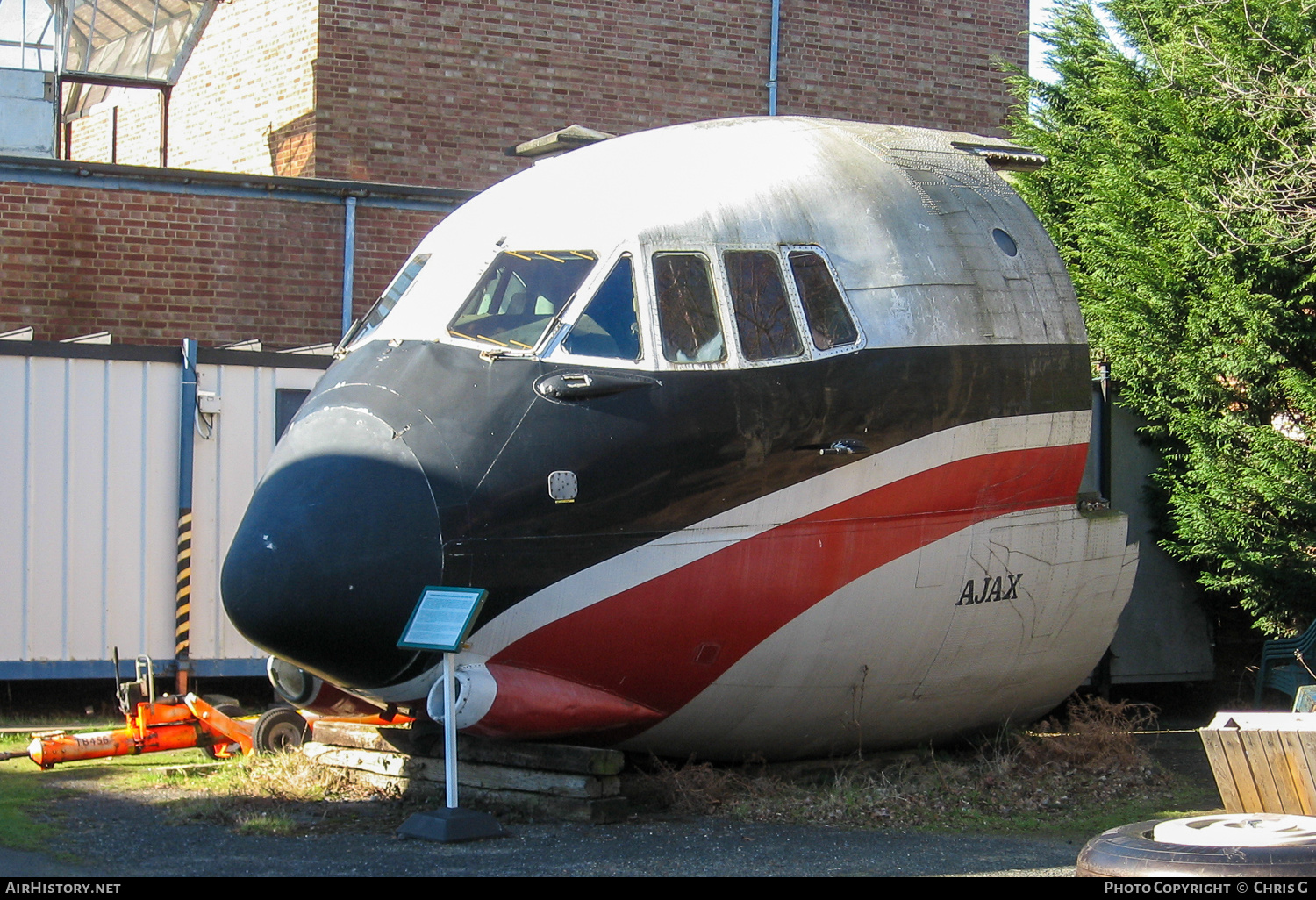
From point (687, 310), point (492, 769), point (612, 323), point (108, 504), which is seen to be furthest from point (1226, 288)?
point (108, 504)

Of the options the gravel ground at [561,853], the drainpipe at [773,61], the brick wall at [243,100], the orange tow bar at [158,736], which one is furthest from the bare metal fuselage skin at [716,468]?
the drainpipe at [773,61]

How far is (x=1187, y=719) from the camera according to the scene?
464 inches

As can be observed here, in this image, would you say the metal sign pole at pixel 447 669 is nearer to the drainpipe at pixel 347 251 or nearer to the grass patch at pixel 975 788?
the grass patch at pixel 975 788

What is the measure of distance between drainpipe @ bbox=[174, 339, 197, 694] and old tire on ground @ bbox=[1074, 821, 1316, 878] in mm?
7522

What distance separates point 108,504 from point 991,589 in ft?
21.6

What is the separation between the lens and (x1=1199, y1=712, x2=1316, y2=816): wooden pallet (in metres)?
6.72

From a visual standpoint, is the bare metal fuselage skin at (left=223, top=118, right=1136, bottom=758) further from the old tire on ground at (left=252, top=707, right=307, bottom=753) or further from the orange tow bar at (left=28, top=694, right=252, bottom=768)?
the orange tow bar at (left=28, top=694, right=252, bottom=768)

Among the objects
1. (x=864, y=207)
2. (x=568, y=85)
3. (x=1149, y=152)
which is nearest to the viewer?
(x=864, y=207)

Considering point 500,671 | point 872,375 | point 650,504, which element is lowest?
point 500,671

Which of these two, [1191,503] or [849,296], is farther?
[1191,503]

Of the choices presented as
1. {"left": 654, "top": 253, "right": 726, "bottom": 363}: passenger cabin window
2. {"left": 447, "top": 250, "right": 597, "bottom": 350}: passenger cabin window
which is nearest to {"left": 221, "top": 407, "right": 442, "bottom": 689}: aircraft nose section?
{"left": 447, "top": 250, "right": 597, "bottom": 350}: passenger cabin window

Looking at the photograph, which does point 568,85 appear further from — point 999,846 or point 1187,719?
point 999,846

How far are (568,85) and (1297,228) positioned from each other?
32.0ft

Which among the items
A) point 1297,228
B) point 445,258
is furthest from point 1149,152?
point 445,258
